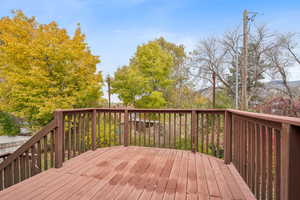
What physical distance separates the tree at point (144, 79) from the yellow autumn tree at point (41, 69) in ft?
10.2

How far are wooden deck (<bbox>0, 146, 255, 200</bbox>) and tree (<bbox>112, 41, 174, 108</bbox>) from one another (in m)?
6.41

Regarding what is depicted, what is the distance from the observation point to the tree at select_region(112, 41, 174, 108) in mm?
8977

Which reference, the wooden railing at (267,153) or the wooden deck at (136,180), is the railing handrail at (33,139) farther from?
the wooden railing at (267,153)

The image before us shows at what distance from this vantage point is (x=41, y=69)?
5199mm

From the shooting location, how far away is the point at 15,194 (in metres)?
1.63

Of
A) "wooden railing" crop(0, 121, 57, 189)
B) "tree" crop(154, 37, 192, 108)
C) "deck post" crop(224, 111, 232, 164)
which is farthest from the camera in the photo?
"tree" crop(154, 37, 192, 108)

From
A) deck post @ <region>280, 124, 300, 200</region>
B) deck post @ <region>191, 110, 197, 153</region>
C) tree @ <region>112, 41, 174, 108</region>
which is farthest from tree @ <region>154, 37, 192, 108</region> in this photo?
deck post @ <region>280, 124, 300, 200</region>

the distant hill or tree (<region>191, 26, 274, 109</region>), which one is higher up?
tree (<region>191, 26, 274, 109</region>)

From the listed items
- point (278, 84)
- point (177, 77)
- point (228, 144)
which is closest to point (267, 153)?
point (228, 144)

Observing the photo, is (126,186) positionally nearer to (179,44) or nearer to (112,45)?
(112,45)

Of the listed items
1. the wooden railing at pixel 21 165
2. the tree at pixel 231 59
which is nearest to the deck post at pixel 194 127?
the wooden railing at pixel 21 165

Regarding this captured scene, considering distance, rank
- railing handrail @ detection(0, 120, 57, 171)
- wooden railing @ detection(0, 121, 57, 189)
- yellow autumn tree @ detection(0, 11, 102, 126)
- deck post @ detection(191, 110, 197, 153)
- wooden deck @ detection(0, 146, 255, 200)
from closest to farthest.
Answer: wooden deck @ detection(0, 146, 255, 200) < railing handrail @ detection(0, 120, 57, 171) < wooden railing @ detection(0, 121, 57, 189) < deck post @ detection(191, 110, 197, 153) < yellow autumn tree @ detection(0, 11, 102, 126)

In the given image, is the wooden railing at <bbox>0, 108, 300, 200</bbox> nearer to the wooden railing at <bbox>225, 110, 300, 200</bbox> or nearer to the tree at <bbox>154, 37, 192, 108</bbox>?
the wooden railing at <bbox>225, 110, 300, 200</bbox>

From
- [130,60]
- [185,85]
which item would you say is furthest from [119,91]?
[185,85]
